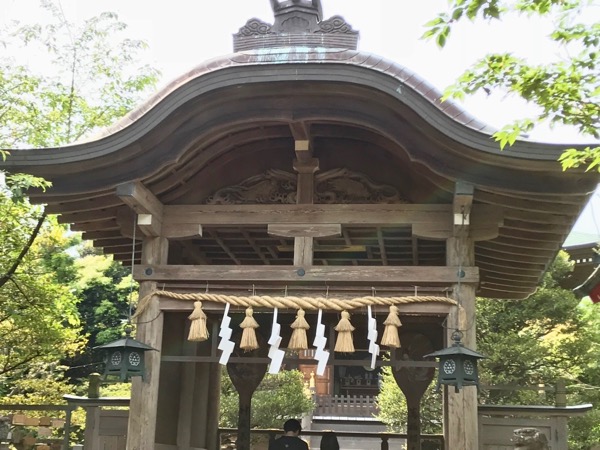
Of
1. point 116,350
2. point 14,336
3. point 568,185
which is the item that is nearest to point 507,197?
point 568,185

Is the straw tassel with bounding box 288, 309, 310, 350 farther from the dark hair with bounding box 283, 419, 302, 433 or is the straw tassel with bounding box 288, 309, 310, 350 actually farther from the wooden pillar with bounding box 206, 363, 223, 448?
the wooden pillar with bounding box 206, 363, 223, 448

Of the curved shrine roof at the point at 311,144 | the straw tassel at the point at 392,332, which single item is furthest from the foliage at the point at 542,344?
the straw tassel at the point at 392,332

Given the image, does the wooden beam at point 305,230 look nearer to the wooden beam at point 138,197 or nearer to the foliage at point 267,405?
the wooden beam at point 138,197

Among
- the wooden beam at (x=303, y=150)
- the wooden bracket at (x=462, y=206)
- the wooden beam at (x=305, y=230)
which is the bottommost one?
the wooden beam at (x=305, y=230)

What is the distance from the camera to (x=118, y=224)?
→ 760 centimetres

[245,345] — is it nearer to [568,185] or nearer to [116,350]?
[116,350]

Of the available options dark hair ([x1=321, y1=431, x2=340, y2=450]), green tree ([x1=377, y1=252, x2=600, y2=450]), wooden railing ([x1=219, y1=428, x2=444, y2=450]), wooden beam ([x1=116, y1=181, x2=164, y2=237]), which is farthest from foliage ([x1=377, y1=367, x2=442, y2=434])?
wooden beam ([x1=116, y1=181, x2=164, y2=237])

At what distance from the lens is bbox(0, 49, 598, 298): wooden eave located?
237 inches

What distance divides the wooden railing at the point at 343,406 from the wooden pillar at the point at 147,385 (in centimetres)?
1999

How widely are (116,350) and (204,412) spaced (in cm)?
396

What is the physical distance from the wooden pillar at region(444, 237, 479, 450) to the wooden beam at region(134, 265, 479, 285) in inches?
5.1

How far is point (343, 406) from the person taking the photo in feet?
86.6

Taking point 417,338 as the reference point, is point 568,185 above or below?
above

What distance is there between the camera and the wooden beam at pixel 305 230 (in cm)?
677
